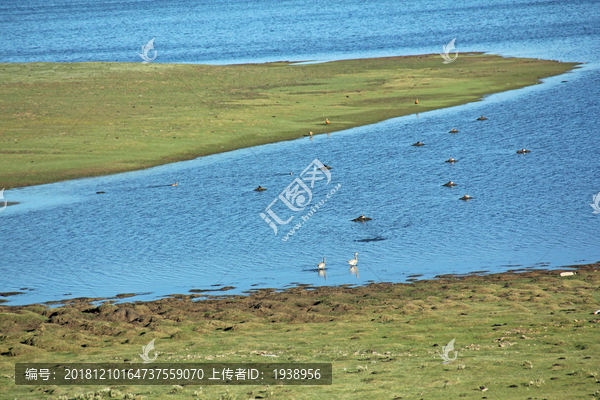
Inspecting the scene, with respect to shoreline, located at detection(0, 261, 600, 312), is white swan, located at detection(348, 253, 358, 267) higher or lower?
higher

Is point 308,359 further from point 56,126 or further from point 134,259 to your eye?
point 56,126

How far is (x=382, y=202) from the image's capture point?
1337 inches

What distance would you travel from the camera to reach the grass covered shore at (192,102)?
46.6m

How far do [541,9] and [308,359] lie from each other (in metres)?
155

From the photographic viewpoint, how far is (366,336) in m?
17.7
